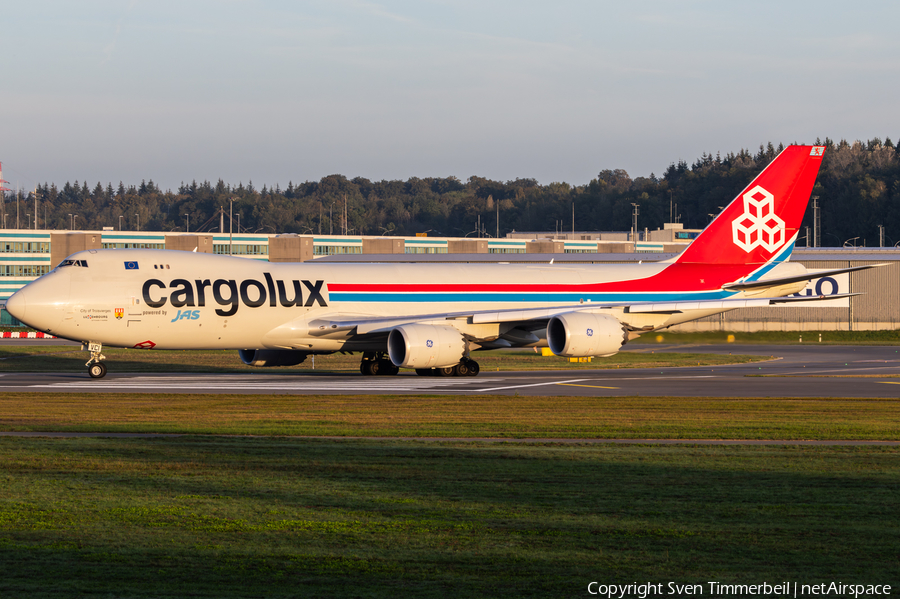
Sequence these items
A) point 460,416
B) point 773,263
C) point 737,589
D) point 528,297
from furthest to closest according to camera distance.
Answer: point 773,263
point 528,297
point 460,416
point 737,589

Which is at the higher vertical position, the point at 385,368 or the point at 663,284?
the point at 663,284

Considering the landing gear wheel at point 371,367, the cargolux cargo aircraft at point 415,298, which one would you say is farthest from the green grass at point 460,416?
the landing gear wheel at point 371,367

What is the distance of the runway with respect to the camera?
32.2 m

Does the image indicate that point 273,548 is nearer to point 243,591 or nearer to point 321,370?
point 243,591

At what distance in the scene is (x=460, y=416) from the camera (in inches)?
973

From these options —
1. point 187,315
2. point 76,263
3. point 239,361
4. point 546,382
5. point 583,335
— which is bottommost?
point 239,361

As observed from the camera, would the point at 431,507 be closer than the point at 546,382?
Yes

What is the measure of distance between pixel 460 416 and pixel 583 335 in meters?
12.8

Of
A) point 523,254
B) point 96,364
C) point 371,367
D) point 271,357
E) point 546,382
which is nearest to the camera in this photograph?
point 546,382

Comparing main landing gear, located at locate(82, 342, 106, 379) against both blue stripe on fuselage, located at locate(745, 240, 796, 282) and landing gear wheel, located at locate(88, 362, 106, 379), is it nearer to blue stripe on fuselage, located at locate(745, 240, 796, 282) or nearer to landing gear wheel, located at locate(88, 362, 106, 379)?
landing gear wheel, located at locate(88, 362, 106, 379)

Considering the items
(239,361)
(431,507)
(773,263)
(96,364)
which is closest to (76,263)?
(96,364)

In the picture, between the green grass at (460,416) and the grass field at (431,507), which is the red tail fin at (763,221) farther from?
the grass field at (431,507)

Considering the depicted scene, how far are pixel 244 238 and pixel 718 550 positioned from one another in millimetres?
134972

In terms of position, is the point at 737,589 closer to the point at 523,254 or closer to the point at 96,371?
the point at 96,371
